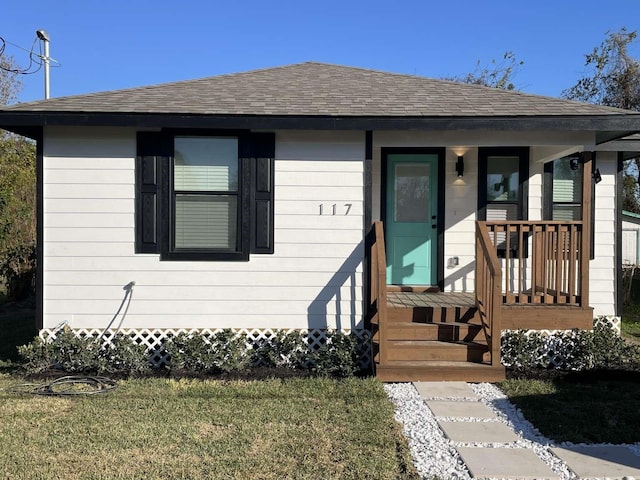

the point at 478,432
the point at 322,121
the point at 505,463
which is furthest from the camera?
the point at 322,121

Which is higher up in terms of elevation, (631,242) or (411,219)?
(411,219)

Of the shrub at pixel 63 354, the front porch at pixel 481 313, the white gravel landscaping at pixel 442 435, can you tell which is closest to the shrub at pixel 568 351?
the front porch at pixel 481 313

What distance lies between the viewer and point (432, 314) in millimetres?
5762

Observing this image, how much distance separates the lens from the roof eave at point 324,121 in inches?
214

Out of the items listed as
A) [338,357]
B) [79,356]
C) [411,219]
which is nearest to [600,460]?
[338,357]

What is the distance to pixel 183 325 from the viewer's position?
579cm

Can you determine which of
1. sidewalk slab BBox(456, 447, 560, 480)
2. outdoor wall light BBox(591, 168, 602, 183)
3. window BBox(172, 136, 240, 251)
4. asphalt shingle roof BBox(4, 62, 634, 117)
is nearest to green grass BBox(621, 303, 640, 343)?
outdoor wall light BBox(591, 168, 602, 183)

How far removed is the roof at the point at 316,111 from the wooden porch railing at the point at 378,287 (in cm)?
131

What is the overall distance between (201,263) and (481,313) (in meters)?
3.36

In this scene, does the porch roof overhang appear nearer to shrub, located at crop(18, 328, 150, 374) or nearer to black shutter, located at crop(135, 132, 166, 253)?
black shutter, located at crop(135, 132, 166, 253)

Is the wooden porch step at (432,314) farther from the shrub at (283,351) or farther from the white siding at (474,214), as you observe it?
the white siding at (474,214)

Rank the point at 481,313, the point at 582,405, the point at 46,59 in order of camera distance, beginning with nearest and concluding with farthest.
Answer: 1. the point at 582,405
2. the point at 481,313
3. the point at 46,59

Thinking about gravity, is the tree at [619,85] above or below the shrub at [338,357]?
above

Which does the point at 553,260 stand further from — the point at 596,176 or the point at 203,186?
the point at 203,186
